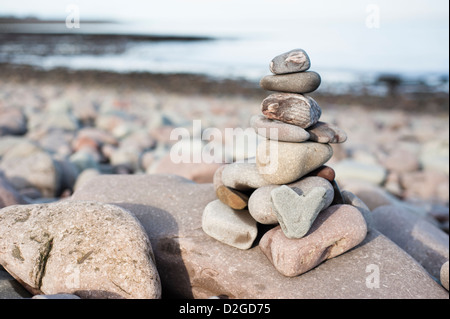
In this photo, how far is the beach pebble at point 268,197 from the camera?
328cm

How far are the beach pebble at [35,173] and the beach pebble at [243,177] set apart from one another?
3235 millimetres

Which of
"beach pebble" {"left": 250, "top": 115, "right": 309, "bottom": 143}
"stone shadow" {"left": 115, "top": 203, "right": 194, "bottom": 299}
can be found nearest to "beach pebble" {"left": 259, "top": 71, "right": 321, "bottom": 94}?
"beach pebble" {"left": 250, "top": 115, "right": 309, "bottom": 143}

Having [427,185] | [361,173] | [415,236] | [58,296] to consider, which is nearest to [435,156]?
[427,185]

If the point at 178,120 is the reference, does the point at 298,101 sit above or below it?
above

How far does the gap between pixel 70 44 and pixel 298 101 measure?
33318mm

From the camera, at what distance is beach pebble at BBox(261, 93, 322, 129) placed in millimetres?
3305

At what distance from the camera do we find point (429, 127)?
11.4 m

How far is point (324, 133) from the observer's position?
3479 mm

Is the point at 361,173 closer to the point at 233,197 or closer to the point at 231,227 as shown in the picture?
the point at 233,197

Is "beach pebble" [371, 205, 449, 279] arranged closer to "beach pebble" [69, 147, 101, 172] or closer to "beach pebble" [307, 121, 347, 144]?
"beach pebble" [307, 121, 347, 144]

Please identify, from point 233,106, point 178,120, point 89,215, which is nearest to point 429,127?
point 233,106

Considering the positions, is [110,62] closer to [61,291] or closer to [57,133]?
[57,133]

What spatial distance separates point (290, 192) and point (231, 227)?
2.03 feet
